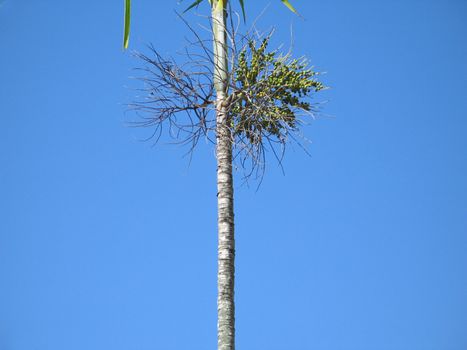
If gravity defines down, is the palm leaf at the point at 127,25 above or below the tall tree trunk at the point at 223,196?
above

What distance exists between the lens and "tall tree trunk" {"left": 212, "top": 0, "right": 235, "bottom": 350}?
275 inches

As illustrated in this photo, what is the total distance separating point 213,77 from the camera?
805 cm

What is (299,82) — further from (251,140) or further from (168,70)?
(168,70)

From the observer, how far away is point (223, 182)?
24.7 feet

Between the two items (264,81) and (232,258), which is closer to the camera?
(232,258)

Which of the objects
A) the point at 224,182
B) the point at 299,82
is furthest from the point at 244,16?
the point at 224,182

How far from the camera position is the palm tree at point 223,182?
700 cm

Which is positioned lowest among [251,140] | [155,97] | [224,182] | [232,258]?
[232,258]

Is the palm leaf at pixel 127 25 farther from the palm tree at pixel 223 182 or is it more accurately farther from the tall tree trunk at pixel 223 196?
the tall tree trunk at pixel 223 196

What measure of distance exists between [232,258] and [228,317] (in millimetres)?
636

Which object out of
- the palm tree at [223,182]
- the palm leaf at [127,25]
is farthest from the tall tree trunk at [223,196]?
the palm leaf at [127,25]

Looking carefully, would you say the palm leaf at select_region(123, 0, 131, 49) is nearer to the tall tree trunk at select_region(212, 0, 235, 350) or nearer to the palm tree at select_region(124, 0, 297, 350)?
the palm tree at select_region(124, 0, 297, 350)

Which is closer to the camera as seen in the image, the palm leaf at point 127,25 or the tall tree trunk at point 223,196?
the tall tree trunk at point 223,196

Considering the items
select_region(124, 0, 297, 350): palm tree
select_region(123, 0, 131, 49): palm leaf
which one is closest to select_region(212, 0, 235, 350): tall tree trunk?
select_region(124, 0, 297, 350): palm tree
